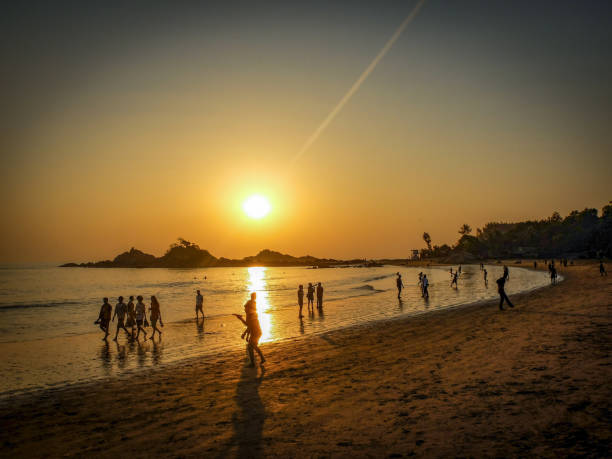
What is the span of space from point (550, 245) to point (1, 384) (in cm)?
16075

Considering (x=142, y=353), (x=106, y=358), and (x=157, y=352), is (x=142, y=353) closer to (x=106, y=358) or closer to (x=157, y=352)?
(x=157, y=352)

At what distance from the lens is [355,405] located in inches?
301

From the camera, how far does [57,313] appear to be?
33.6 m

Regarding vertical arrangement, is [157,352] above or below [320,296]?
below

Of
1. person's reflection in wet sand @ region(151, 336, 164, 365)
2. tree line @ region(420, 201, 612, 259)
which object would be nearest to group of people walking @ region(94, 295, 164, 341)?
person's reflection in wet sand @ region(151, 336, 164, 365)

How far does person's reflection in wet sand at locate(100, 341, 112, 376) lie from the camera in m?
12.6

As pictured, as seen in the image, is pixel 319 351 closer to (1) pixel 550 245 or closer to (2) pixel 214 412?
(2) pixel 214 412

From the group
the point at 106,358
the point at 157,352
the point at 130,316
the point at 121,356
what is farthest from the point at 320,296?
the point at 106,358

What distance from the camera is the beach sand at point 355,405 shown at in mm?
5848

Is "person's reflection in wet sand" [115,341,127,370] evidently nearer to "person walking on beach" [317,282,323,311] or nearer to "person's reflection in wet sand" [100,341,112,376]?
"person's reflection in wet sand" [100,341,112,376]

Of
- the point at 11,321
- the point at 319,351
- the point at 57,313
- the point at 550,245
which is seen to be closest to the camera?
the point at 319,351

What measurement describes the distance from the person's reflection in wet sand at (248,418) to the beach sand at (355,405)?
0.03m

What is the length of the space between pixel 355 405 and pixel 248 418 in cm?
225

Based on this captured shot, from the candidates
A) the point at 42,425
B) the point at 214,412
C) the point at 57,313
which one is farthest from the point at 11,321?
the point at 214,412
